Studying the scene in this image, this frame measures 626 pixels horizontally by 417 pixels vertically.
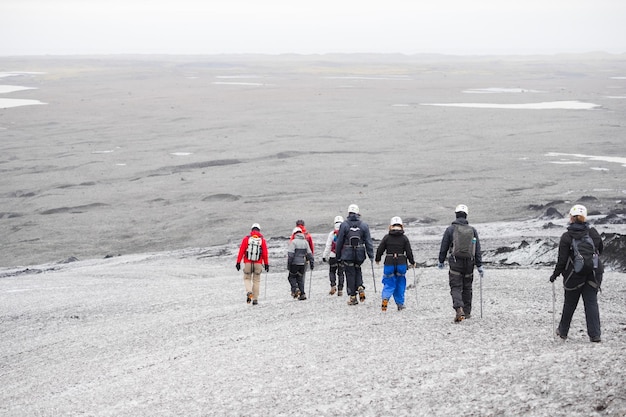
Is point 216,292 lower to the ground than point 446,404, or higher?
lower

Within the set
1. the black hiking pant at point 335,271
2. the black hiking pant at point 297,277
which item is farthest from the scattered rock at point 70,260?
the black hiking pant at point 335,271

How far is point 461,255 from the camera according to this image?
1197 centimetres

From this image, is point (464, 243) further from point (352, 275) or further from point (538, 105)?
point (538, 105)

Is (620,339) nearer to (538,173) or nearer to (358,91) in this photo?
(538,173)

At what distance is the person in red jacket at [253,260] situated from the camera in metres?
15.0

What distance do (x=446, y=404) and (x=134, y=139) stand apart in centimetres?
4176

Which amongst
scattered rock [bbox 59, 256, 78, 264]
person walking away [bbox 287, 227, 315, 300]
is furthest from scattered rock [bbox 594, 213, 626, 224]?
scattered rock [bbox 59, 256, 78, 264]

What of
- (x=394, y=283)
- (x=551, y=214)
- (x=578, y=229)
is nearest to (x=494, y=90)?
(x=551, y=214)

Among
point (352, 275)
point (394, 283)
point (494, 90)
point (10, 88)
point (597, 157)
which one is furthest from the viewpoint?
point (10, 88)

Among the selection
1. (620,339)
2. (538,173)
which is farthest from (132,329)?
(538,173)

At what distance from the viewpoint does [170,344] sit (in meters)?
12.7

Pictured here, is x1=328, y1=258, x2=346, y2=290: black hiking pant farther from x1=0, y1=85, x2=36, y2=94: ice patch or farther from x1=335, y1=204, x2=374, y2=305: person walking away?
x1=0, y1=85, x2=36, y2=94: ice patch

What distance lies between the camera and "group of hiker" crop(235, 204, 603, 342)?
1030cm

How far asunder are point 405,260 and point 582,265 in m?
3.51
